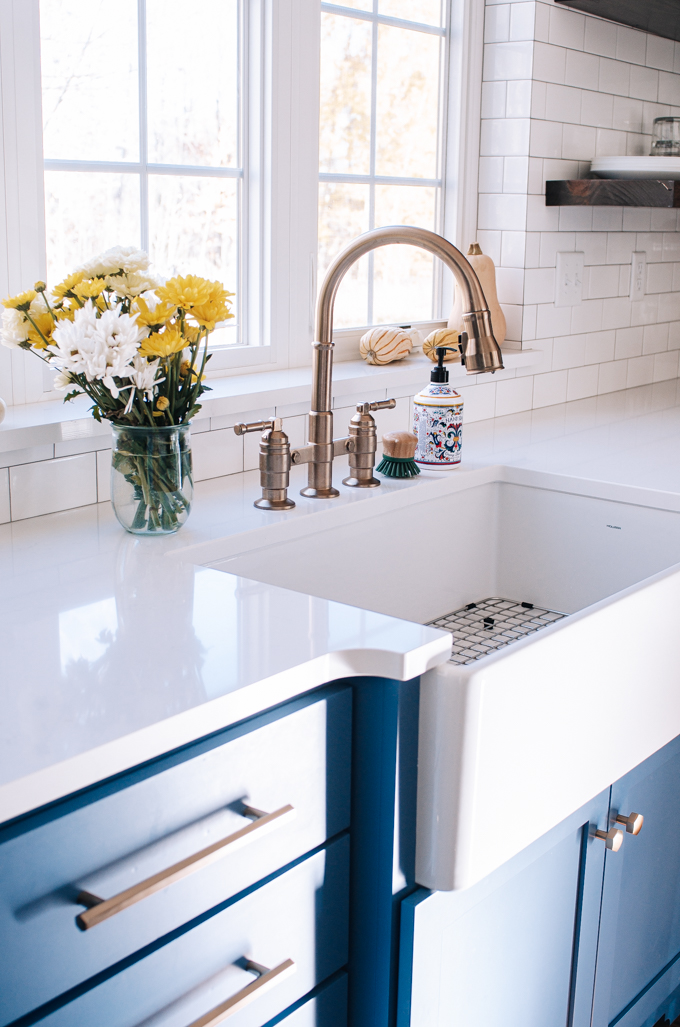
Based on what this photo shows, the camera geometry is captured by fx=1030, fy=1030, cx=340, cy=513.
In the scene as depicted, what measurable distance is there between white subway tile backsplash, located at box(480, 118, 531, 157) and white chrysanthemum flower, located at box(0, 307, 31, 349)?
1.47 meters

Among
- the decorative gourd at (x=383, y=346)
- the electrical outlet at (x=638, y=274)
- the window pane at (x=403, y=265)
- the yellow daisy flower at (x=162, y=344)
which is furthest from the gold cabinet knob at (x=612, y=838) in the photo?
the electrical outlet at (x=638, y=274)

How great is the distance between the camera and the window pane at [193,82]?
1739 millimetres

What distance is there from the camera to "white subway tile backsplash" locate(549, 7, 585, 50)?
234 cm

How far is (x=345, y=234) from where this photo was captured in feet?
7.03

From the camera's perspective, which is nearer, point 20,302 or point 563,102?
point 20,302

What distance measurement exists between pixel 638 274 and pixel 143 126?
1.58 meters

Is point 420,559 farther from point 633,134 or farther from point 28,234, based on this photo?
point 633,134

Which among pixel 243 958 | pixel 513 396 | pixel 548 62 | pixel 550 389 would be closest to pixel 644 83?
pixel 548 62

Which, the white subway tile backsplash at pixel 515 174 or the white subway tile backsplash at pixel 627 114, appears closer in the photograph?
the white subway tile backsplash at pixel 515 174

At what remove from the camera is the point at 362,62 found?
6.95 ft

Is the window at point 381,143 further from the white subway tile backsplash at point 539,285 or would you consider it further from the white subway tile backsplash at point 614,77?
the white subway tile backsplash at point 614,77

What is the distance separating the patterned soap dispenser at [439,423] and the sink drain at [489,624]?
0.26 m

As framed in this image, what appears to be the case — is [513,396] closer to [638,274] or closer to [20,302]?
[638,274]

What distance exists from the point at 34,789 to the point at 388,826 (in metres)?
0.41
